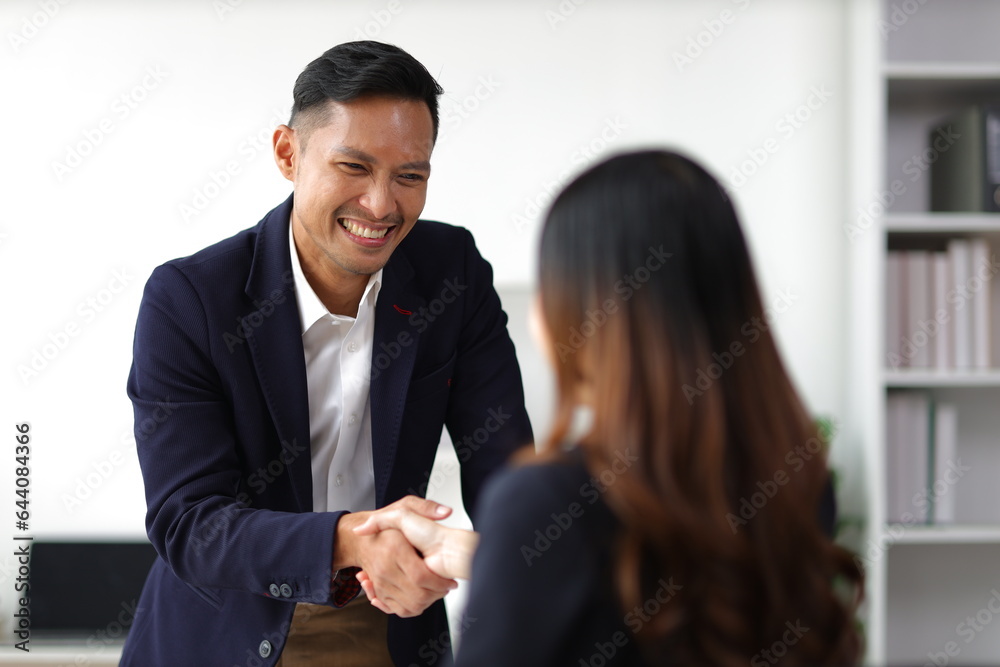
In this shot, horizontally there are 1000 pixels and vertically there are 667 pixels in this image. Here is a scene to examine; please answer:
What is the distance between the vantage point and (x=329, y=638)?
1.58m

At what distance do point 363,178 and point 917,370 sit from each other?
185 cm

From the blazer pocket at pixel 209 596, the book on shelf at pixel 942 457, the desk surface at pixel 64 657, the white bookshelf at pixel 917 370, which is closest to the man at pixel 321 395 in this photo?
the blazer pocket at pixel 209 596

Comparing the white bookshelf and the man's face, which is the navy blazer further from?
the white bookshelf

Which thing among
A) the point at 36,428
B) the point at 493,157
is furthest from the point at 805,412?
the point at 36,428

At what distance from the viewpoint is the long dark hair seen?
740 mm

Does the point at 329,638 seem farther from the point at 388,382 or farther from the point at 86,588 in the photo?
the point at 86,588

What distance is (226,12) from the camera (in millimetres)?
Answer: 2924

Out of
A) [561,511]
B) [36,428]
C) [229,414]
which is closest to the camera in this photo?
[561,511]

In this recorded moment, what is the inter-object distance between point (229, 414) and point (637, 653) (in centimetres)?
93

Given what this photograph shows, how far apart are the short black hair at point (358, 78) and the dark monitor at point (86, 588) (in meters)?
1.84

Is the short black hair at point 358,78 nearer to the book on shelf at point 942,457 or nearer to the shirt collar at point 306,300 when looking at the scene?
the shirt collar at point 306,300

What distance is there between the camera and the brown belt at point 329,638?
5.16 ft

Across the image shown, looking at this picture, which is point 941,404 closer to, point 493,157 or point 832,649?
point 493,157

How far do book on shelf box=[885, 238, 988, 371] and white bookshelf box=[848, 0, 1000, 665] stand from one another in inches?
1.8
